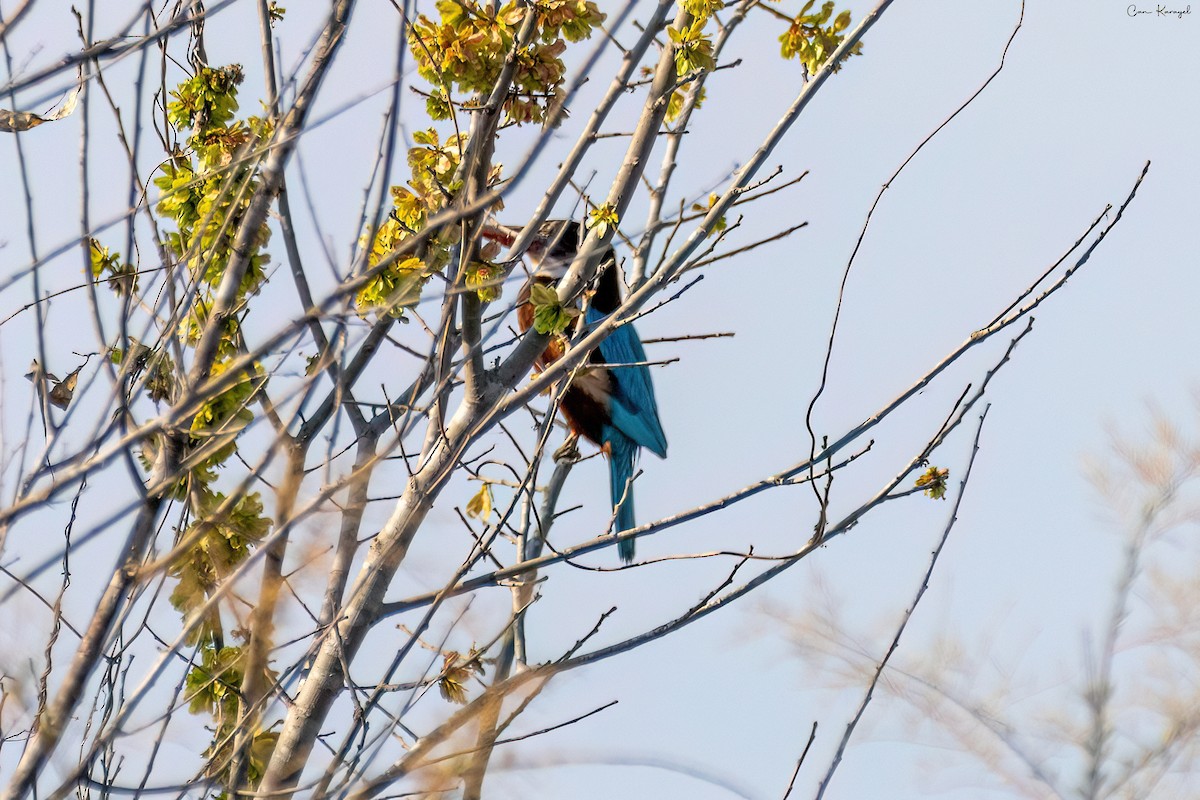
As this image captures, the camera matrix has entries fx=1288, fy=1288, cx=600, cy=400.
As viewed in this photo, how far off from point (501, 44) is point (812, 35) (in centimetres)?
80

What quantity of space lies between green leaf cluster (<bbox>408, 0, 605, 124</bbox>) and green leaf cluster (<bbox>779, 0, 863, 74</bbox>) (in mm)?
542

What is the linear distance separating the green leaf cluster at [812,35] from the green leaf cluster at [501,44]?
0.54 meters

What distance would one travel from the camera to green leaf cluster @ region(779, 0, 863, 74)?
3148mm

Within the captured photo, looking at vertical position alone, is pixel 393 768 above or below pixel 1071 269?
below

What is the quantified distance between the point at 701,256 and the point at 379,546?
3.57 feet

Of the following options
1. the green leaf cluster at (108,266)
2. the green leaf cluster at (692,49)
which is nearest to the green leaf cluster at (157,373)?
the green leaf cluster at (108,266)

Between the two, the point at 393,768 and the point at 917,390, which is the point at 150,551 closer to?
the point at 393,768

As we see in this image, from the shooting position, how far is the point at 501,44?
9.40 ft

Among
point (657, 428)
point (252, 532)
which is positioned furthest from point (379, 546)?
point (657, 428)

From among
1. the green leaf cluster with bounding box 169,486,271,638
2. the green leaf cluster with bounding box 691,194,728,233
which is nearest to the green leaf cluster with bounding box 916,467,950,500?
the green leaf cluster with bounding box 691,194,728,233

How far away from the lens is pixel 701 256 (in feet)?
9.52

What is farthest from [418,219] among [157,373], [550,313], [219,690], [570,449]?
[570,449]

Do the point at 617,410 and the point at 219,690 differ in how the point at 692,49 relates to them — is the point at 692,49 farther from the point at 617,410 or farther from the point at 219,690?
the point at 617,410

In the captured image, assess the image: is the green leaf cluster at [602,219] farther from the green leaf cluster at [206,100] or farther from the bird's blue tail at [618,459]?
the bird's blue tail at [618,459]
